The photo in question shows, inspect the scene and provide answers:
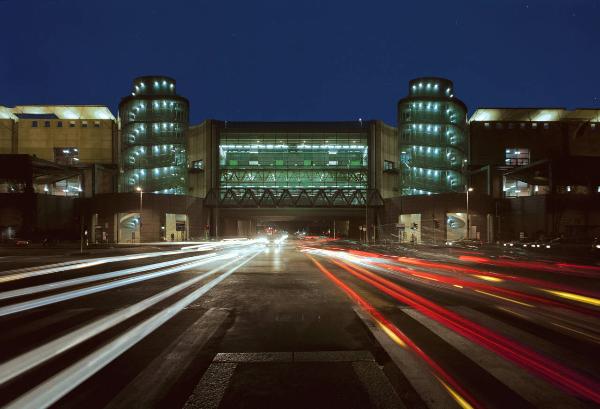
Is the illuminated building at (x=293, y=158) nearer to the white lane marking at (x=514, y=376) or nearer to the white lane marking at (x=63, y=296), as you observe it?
the white lane marking at (x=63, y=296)

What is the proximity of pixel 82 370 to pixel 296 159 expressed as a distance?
3112 inches

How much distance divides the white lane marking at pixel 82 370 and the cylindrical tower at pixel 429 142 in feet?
237

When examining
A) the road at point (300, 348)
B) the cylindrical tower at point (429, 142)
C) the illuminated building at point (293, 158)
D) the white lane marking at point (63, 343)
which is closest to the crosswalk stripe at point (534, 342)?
the road at point (300, 348)

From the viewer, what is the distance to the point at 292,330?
7.57 meters

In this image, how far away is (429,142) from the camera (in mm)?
76625

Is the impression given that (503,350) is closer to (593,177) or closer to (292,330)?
(292,330)

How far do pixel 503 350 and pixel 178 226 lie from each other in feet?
187

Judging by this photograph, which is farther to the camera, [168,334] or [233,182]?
[233,182]

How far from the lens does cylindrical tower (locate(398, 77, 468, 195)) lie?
251 feet

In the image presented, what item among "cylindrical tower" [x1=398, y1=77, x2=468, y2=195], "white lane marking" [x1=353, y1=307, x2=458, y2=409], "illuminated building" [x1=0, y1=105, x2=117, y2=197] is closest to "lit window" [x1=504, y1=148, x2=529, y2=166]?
"cylindrical tower" [x1=398, y1=77, x2=468, y2=195]

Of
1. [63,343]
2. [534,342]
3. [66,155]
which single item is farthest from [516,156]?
[63,343]

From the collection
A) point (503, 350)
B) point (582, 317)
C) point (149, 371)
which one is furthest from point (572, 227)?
point (149, 371)

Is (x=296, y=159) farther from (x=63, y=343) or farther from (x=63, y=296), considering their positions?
(x=63, y=343)

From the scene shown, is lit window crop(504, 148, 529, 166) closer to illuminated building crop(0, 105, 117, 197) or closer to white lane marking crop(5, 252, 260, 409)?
illuminated building crop(0, 105, 117, 197)
